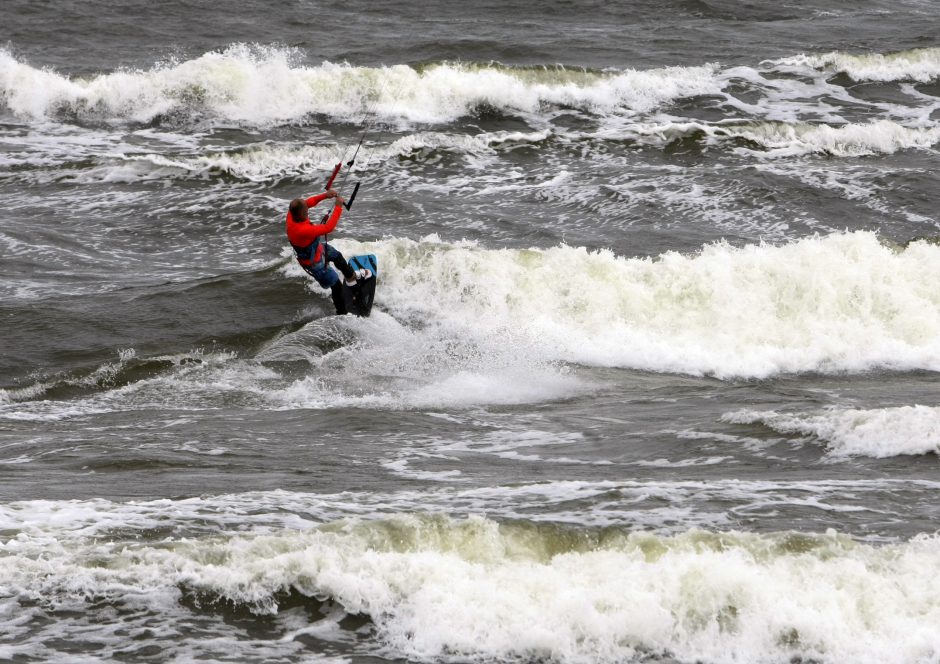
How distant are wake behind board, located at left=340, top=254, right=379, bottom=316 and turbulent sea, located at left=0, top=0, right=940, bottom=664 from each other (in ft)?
0.90

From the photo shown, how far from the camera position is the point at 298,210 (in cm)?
1373

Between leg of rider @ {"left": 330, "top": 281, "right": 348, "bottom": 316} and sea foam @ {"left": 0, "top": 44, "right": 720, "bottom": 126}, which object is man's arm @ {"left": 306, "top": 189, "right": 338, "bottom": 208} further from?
sea foam @ {"left": 0, "top": 44, "right": 720, "bottom": 126}

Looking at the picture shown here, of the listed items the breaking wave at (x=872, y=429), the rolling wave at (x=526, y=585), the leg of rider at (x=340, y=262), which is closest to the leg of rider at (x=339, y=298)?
the leg of rider at (x=340, y=262)

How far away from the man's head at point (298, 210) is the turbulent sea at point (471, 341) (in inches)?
49.1

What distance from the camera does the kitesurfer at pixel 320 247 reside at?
45.0ft

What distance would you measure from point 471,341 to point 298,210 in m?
2.36

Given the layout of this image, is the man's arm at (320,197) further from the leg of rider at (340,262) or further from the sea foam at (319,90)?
the sea foam at (319,90)

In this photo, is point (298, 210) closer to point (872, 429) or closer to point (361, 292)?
point (361, 292)

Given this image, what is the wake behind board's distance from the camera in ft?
47.4

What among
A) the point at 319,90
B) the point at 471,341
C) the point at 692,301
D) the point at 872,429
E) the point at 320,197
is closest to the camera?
the point at 872,429

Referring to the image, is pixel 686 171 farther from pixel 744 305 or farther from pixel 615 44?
pixel 615 44

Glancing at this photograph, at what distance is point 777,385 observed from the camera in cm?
1316

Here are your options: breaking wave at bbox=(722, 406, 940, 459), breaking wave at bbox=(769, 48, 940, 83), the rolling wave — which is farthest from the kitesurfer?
breaking wave at bbox=(769, 48, 940, 83)

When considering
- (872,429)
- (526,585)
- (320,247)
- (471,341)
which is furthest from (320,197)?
(526,585)
